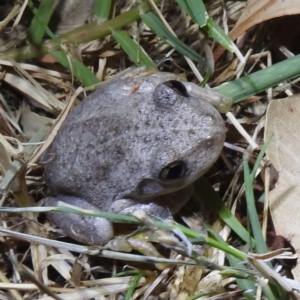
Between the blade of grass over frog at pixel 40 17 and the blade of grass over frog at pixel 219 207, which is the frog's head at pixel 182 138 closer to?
the blade of grass over frog at pixel 219 207

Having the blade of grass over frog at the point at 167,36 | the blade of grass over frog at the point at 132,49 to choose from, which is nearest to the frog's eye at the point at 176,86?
the blade of grass over frog at the point at 167,36

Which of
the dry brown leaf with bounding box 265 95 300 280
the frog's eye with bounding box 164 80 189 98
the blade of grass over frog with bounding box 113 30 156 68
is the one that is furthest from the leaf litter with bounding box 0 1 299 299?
the frog's eye with bounding box 164 80 189 98

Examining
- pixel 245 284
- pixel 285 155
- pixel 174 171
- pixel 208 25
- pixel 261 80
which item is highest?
pixel 208 25

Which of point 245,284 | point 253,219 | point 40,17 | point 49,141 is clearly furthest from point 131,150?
point 40,17

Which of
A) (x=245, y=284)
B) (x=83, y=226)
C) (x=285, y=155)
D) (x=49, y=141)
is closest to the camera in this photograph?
(x=245, y=284)

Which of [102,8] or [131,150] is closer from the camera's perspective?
[131,150]

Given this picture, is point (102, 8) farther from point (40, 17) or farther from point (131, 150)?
point (131, 150)
